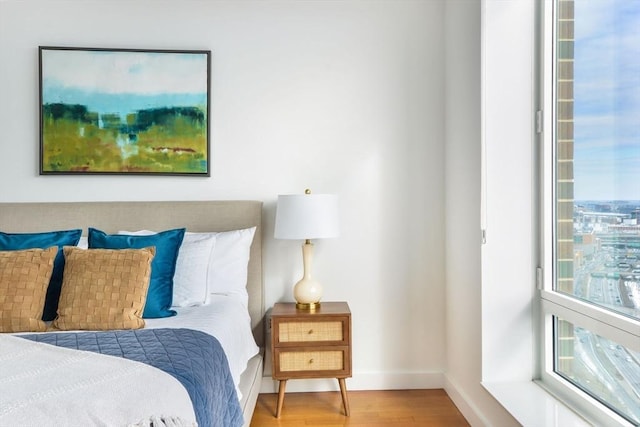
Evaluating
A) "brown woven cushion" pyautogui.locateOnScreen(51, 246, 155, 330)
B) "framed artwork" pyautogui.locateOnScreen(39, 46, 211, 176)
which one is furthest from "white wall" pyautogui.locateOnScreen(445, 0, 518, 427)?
"brown woven cushion" pyautogui.locateOnScreen(51, 246, 155, 330)

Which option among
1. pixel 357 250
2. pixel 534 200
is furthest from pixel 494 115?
pixel 357 250

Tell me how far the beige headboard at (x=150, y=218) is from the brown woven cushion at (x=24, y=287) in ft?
2.38

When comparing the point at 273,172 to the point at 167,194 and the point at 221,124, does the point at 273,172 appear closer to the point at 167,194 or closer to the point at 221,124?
the point at 221,124

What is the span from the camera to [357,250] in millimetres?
3371

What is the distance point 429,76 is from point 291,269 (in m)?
1.59

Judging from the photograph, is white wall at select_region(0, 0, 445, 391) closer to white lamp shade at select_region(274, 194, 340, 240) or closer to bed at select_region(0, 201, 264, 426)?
bed at select_region(0, 201, 264, 426)

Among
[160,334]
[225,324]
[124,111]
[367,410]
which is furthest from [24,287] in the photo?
[367,410]

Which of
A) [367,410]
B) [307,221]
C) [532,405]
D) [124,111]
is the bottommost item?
[367,410]

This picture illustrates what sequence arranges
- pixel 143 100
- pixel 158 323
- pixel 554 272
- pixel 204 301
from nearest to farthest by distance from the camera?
pixel 158 323 → pixel 554 272 → pixel 204 301 → pixel 143 100

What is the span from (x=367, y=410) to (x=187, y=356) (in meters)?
1.56

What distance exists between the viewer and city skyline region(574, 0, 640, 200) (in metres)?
1.90

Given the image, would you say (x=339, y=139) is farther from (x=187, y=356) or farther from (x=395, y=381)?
(x=187, y=356)

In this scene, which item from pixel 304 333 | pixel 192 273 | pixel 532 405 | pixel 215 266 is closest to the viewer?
pixel 532 405

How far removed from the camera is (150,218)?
10.5 ft
